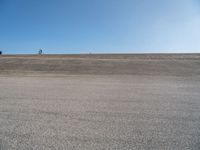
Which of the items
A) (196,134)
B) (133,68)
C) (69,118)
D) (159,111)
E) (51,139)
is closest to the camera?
(51,139)

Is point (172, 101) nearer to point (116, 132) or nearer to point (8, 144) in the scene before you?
point (116, 132)

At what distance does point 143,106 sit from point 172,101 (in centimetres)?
160

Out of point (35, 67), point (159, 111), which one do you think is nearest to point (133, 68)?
point (35, 67)

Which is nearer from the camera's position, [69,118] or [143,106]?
[69,118]

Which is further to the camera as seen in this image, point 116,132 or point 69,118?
point 69,118

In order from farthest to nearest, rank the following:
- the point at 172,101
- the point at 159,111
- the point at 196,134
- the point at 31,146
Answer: the point at 172,101, the point at 159,111, the point at 196,134, the point at 31,146

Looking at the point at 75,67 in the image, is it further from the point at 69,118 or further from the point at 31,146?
the point at 31,146

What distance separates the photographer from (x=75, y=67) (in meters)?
26.2

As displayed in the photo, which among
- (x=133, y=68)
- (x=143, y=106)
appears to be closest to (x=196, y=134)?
(x=143, y=106)

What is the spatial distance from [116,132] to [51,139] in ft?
4.44

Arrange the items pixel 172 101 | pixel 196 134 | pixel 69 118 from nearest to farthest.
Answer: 1. pixel 196 134
2. pixel 69 118
3. pixel 172 101

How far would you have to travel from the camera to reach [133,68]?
25250 mm

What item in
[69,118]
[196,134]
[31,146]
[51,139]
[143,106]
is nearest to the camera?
[31,146]

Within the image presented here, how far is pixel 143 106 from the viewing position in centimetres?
700
